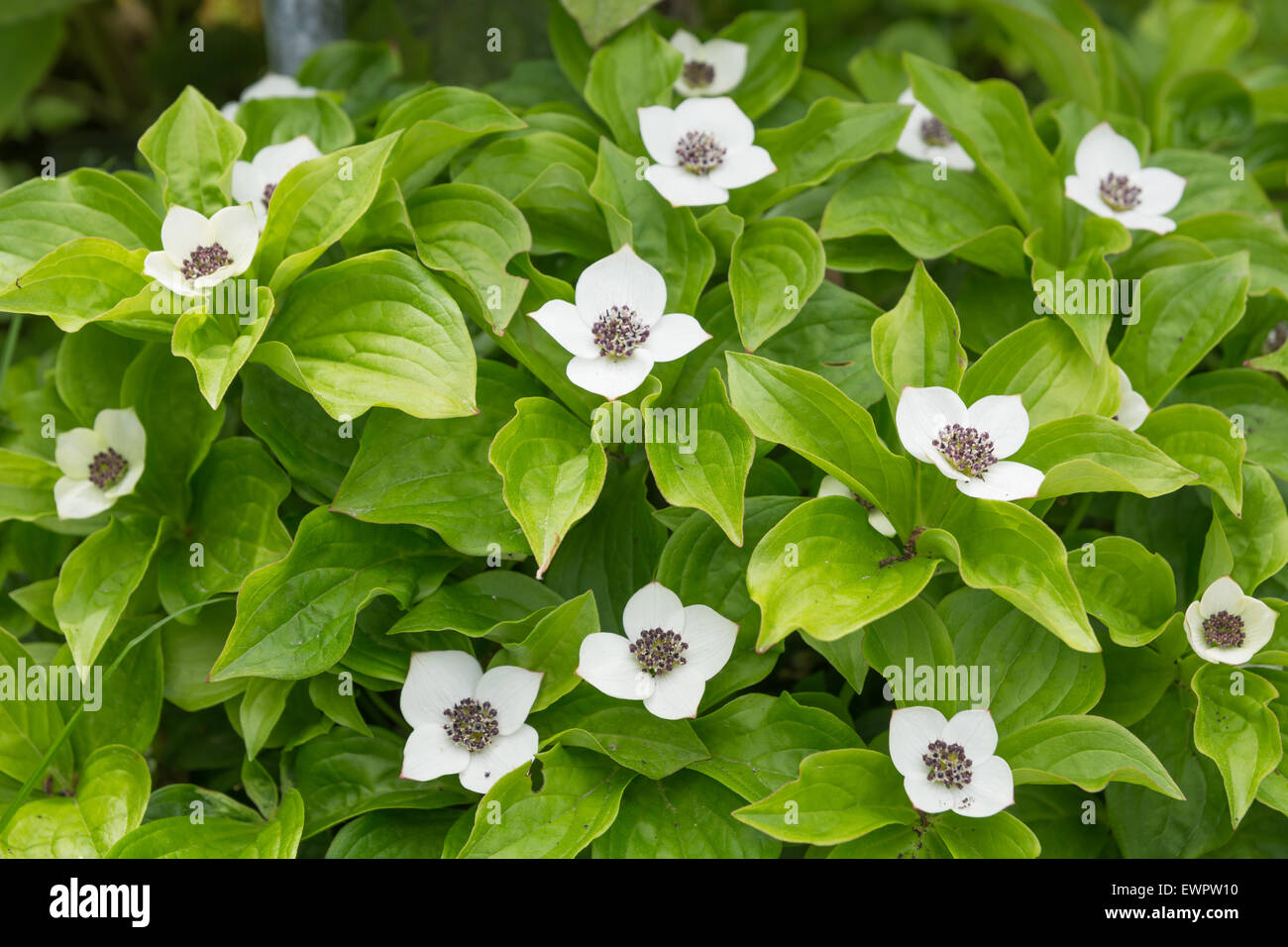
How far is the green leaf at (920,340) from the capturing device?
1567 millimetres

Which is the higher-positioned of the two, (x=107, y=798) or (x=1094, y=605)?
(x=1094, y=605)

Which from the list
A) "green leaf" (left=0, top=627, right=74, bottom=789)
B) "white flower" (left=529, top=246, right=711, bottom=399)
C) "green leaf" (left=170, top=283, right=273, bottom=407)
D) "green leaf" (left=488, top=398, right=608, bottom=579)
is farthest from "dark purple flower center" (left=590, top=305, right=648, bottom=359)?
"green leaf" (left=0, top=627, right=74, bottom=789)

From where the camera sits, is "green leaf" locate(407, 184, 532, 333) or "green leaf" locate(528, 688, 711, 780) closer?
A: "green leaf" locate(528, 688, 711, 780)

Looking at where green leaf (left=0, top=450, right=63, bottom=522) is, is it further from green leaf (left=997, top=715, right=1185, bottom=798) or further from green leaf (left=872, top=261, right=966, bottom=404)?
green leaf (left=997, top=715, right=1185, bottom=798)

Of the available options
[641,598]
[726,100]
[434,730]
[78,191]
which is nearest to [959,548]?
[641,598]

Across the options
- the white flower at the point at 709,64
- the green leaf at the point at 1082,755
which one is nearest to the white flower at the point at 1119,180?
the white flower at the point at 709,64

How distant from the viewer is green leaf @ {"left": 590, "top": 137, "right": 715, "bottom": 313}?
171 centimetres

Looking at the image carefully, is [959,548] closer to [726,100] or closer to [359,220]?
Answer: [726,100]

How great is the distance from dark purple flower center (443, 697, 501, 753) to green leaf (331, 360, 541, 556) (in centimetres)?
22

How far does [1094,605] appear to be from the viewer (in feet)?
5.08

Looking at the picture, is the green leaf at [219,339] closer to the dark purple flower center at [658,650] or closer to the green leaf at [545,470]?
the green leaf at [545,470]

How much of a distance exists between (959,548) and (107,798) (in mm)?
1330

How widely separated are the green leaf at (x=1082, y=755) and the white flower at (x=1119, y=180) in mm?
967

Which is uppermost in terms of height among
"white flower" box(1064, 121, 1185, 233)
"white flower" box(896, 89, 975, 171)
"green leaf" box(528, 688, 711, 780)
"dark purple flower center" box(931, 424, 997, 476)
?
"white flower" box(896, 89, 975, 171)
